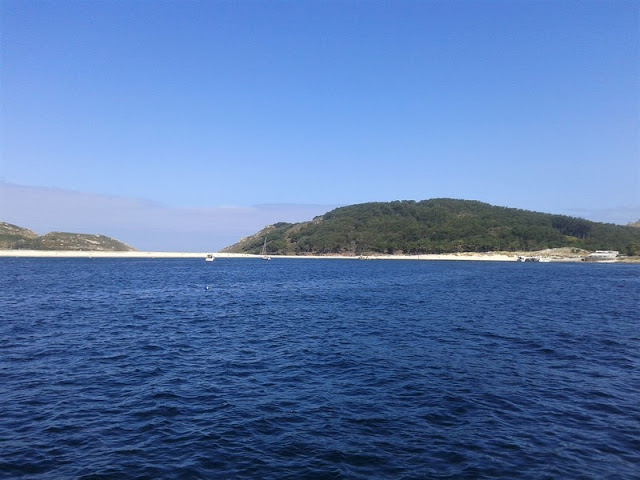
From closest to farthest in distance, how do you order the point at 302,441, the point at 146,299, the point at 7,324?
1. the point at 302,441
2. the point at 7,324
3. the point at 146,299

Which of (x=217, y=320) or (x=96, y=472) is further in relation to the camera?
(x=217, y=320)

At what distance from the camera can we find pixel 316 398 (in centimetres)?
1716

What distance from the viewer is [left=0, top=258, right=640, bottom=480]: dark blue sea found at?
39.3ft

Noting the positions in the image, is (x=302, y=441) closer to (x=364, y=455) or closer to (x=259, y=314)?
(x=364, y=455)

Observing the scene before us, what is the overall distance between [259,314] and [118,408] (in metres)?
24.1

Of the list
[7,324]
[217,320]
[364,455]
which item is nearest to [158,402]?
[364,455]

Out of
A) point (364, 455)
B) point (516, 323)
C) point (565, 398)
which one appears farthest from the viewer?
point (516, 323)

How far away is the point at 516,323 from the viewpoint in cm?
3544

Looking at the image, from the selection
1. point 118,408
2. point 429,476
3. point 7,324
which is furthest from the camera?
point 7,324

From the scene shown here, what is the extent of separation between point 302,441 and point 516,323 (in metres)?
27.8

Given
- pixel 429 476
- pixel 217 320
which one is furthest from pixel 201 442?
pixel 217 320

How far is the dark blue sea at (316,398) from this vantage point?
1198 cm

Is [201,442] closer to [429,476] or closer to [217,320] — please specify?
[429,476]

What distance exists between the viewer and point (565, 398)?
57.3 ft
